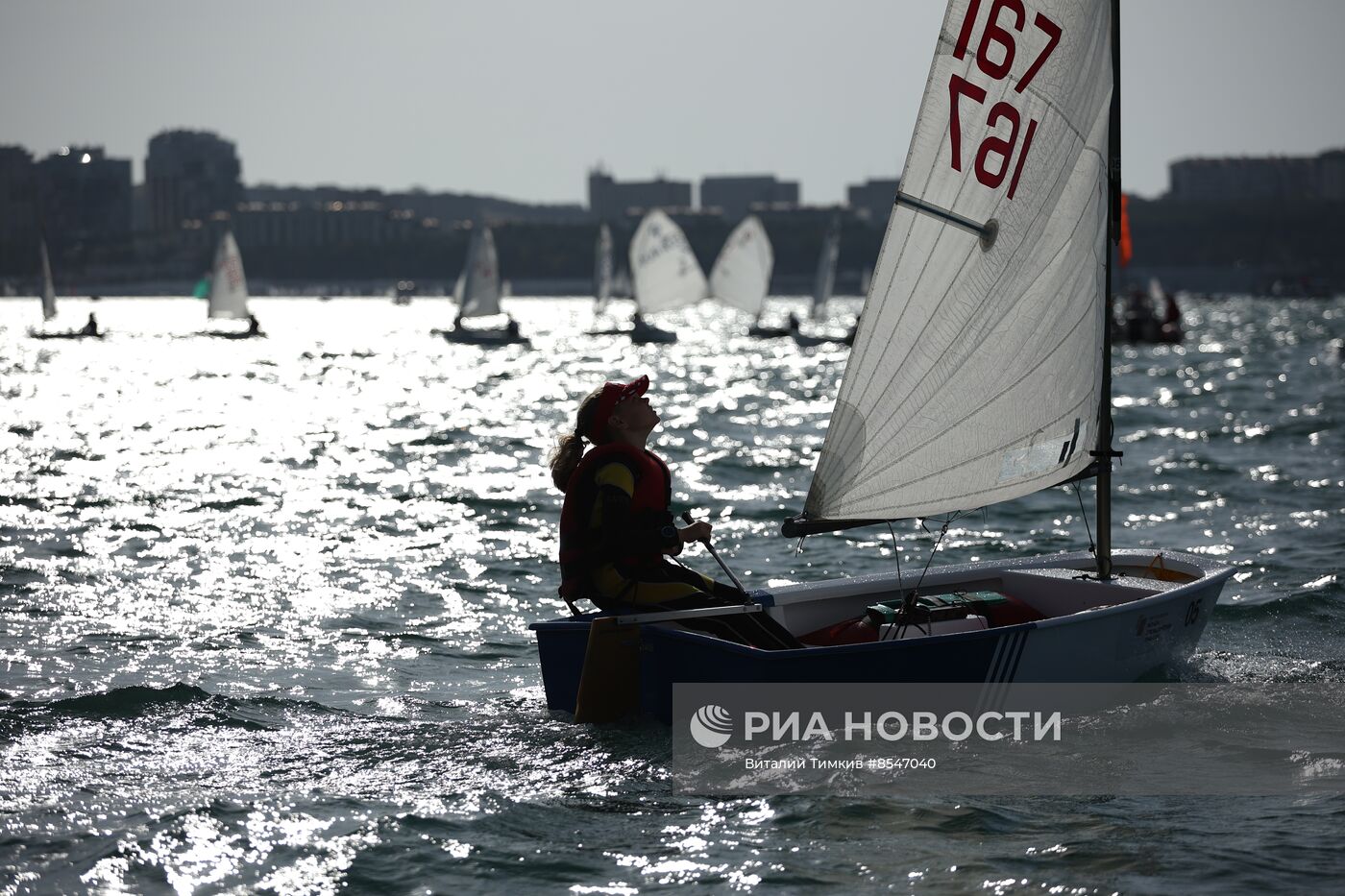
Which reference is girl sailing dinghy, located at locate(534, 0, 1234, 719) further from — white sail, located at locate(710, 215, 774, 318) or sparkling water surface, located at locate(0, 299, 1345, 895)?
white sail, located at locate(710, 215, 774, 318)

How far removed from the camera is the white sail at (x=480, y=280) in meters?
53.0

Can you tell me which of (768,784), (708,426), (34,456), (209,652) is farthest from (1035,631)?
(708,426)

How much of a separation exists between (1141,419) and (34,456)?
53.3 ft

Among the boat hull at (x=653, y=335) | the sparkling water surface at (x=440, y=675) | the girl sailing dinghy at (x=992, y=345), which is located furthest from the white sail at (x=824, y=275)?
the girl sailing dinghy at (x=992, y=345)

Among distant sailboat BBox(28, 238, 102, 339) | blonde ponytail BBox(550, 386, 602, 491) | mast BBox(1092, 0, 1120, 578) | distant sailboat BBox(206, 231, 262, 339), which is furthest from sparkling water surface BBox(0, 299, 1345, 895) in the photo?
distant sailboat BBox(28, 238, 102, 339)

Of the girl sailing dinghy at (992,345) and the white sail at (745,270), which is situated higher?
the white sail at (745,270)

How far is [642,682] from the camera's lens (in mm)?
6793

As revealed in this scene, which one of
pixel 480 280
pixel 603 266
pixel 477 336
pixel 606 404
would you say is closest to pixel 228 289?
pixel 477 336

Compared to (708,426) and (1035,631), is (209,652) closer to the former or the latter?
(1035,631)

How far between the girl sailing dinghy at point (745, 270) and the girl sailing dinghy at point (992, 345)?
49653 millimetres

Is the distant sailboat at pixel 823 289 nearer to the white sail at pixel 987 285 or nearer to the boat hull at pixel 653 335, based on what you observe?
the boat hull at pixel 653 335

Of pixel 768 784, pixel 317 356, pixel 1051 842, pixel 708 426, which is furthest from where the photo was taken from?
pixel 317 356

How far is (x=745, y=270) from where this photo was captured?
58312mm

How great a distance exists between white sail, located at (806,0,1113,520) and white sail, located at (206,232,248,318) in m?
50.1
